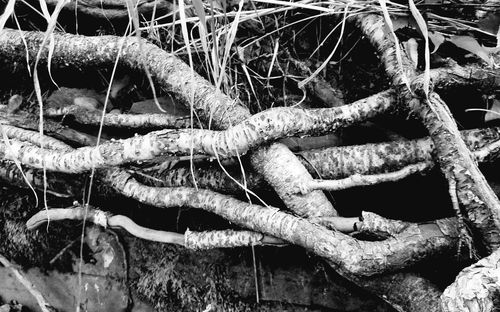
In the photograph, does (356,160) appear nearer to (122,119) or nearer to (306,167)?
(306,167)

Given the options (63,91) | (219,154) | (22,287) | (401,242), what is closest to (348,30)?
(219,154)

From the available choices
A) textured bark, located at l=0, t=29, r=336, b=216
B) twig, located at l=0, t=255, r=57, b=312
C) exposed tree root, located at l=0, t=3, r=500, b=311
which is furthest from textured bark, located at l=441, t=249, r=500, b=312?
twig, located at l=0, t=255, r=57, b=312

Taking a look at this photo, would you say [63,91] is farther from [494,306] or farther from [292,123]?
[494,306]

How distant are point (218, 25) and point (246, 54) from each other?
0.21 meters

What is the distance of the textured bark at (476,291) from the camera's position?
1.02 m

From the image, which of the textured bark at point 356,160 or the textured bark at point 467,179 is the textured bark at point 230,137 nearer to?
the textured bark at point 356,160

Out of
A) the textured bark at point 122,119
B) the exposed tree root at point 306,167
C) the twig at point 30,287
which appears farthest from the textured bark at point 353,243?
the twig at point 30,287

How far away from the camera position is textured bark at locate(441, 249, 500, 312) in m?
1.02

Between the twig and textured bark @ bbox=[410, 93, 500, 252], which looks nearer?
textured bark @ bbox=[410, 93, 500, 252]

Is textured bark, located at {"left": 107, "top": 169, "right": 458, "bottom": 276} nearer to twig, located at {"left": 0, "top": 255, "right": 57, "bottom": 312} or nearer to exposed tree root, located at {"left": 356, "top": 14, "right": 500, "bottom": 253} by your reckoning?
exposed tree root, located at {"left": 356, "top": 14, "right": 500, "bottom": 253}

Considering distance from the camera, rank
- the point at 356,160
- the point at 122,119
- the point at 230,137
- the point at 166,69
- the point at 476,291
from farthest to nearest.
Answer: the point at 122,119, the point at 166,69, the point at 356,160, the point at 230,137, the point at 476,291

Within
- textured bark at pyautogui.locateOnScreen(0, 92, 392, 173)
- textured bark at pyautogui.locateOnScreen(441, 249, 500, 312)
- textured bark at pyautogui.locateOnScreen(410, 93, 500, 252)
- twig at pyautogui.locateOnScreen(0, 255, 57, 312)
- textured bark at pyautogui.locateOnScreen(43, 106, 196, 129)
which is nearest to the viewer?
textured bark at pyautogui.locateOnScreen(441, 249, 500, 312)

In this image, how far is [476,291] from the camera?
40.4 inches

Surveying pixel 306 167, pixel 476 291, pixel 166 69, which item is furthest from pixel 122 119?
pixel 476 291
